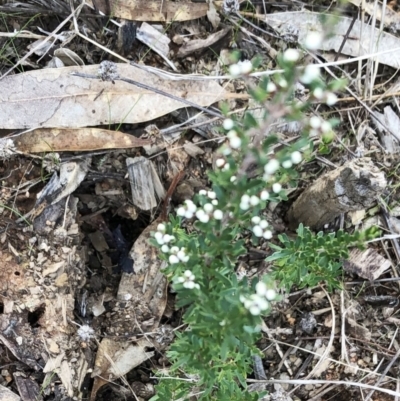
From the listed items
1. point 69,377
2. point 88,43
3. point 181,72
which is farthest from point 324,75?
point 69,377

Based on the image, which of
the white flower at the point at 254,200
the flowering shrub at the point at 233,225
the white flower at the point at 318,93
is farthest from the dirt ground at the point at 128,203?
the white flower at the point at 318,93

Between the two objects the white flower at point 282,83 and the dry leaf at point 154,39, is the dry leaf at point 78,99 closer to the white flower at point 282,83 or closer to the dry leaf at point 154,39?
the dry leaf at point 154,39

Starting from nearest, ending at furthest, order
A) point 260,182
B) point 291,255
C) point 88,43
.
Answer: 1. point 260,182
2. point 291,255
3. point 88,43

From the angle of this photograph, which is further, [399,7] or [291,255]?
[399,7]

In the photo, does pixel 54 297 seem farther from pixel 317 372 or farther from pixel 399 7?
pixel 399 7

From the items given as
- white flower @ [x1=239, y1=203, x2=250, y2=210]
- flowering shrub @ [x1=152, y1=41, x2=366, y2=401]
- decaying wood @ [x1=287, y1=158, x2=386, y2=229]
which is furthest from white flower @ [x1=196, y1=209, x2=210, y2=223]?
decaying wood @ [x1=287, y1=158, x2=386, y2=229]

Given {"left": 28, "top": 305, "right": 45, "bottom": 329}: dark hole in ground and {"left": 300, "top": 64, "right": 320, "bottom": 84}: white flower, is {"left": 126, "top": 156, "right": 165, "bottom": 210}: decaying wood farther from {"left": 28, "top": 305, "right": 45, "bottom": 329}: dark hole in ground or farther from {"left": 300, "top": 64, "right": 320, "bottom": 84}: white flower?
{"left": 300, "top": 64, "right": 320, "bottom": 84}: white flower

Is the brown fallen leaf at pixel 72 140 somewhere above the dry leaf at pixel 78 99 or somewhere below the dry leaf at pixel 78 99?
below
